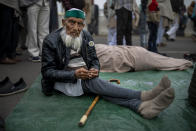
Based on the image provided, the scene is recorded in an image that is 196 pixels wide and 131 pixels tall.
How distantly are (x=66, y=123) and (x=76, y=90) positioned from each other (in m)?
0.65

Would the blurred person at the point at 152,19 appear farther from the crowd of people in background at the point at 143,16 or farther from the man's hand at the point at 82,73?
the man's hand at the point at 82,73

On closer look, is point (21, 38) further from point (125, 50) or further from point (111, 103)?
point (111, 103)

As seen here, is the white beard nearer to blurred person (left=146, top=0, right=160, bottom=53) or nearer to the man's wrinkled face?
the man's wrinkled face

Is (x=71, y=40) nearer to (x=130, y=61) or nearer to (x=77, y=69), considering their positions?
(x=77, y=69)

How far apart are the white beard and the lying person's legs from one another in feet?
1.39

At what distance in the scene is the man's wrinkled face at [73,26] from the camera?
245 cm

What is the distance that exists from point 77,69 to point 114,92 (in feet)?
1.59

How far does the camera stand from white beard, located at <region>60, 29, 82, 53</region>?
248 cm

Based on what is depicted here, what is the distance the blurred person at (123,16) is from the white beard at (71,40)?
111 inches

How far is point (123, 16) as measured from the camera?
5.17 m

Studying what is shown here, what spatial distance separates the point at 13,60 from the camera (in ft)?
15.0

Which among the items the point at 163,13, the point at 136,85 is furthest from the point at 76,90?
the point at 163,13

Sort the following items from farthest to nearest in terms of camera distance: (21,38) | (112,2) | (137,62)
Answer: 1. (21,38)
2. (112,2)
3. (137,62)

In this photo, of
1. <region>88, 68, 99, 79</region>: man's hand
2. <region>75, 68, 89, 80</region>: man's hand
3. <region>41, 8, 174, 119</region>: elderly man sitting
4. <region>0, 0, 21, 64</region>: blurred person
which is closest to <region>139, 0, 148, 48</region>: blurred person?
<region>0, 0, 21, 64</region>: blurred person
